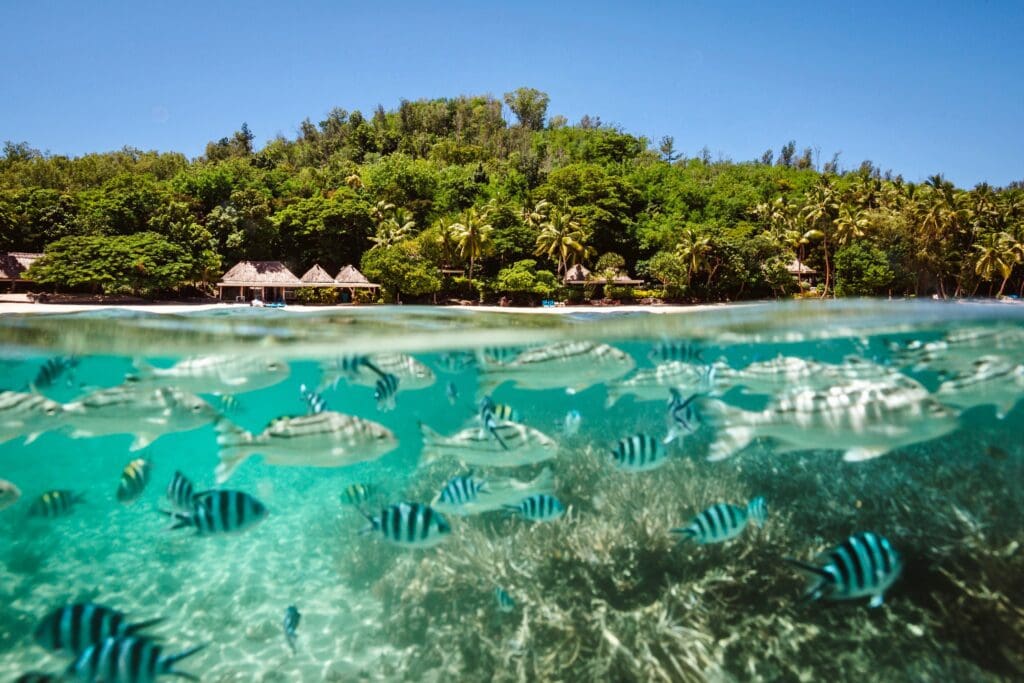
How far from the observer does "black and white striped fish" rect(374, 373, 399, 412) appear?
22.5 ft

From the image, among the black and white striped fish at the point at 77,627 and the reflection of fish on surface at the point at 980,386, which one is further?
the reflection of fish on surface at the point at 980,386

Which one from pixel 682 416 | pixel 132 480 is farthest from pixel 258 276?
pixel 682 416

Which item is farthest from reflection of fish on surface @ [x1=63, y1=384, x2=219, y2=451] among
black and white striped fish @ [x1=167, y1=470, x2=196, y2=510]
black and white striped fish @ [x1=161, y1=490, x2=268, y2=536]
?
black and white striped fish @ [x1=161, y1=490, x2=268, y2=536]

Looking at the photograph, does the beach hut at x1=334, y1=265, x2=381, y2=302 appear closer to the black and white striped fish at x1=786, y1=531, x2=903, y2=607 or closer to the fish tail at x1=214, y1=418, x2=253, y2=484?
the fish tail at x1=214, y1=418, x2=253, y2=484

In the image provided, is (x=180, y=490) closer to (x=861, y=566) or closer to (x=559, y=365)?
(x=559, y=365)

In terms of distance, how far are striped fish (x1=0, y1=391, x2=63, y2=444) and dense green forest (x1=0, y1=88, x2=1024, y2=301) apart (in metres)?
32.0

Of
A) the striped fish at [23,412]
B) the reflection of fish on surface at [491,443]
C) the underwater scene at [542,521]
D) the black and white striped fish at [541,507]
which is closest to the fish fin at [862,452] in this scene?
the underwater scene at [542,521]

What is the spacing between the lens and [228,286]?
137ft

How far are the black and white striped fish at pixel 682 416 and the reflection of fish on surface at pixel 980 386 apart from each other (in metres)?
2.76

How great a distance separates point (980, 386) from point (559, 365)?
566 centimetres

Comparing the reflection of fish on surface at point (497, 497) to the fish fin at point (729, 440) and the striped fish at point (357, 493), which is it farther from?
the fish fin at point (729, 440)

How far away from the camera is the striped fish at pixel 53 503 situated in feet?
19.9

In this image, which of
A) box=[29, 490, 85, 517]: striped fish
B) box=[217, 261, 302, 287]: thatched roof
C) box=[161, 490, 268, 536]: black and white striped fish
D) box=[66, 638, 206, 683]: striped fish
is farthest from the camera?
box=[217, 261, 302, 287]: thatched roof

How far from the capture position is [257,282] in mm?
40562
